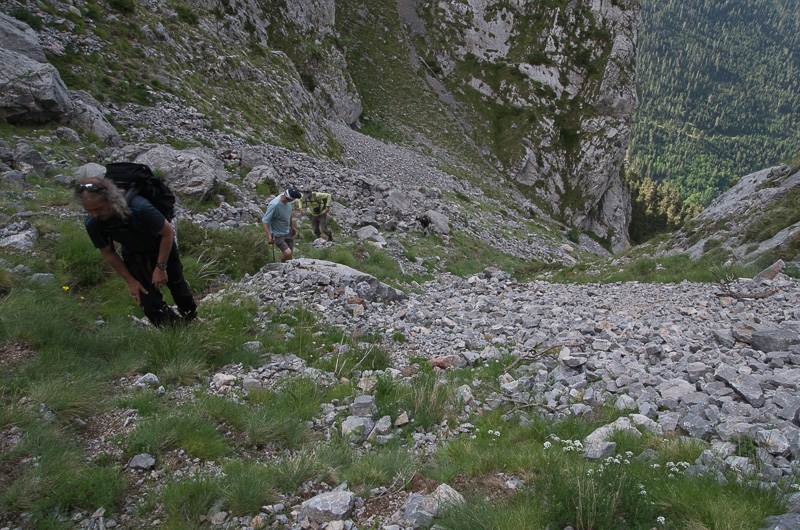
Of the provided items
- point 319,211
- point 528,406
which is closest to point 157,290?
point 528,406

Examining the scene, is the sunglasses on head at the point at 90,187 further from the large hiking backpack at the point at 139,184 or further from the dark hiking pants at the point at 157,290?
the dark hiking pants at the point at 157,290

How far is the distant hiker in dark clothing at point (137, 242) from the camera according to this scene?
4539mm

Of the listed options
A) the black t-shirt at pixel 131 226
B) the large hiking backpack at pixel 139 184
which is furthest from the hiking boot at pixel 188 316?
the large hiking backpack at pixel 139 184

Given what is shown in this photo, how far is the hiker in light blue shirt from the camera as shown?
10.4 metres

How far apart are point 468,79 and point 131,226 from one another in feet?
223

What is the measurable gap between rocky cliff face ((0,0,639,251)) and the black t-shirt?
67.0 feet

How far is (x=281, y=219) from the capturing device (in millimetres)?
10609

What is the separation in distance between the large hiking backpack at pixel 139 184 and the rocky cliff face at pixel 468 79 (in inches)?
790

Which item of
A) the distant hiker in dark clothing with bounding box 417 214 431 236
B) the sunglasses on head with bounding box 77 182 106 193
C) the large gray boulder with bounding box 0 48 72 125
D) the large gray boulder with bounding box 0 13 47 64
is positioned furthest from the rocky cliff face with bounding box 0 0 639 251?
the sunglasses on head with bounding box 77 182 106 193

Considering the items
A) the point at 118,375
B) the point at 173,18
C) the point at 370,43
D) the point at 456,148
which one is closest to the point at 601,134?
the point at 456,148

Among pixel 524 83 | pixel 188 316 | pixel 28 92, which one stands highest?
pixel 524 83

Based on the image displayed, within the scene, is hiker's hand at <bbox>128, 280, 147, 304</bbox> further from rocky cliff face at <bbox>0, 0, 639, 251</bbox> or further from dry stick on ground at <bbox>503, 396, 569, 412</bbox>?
rocky cliff face at <bbox>0, 0, 639, 251</bbox>

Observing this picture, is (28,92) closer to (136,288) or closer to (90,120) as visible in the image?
(90,120)

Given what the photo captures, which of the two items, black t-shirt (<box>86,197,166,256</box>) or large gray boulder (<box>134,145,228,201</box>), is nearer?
black t-shirt (<box>86,197,166,256</box>)
